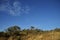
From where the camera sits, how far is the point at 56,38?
17828 mm

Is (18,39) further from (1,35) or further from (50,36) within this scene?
(50,36)

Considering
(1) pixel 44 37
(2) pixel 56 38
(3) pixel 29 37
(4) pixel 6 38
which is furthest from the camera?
(4) pixel 6 38

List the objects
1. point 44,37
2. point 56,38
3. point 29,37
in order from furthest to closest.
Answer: point 29,37 → point 44,37 → point 56,38

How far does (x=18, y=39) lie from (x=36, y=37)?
3192mm

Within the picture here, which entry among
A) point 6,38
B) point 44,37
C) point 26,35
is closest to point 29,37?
point 26,35

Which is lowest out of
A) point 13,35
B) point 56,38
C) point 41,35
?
point 56,38

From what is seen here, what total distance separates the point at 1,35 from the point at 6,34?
3.05ft

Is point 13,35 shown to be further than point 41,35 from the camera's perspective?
Yes

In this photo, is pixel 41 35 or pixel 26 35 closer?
pixel 41 35

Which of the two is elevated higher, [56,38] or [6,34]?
[6,34]

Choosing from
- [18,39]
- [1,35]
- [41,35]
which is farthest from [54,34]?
[1,35]

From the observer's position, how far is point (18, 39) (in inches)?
826

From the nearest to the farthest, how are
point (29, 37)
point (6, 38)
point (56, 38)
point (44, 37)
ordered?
point (56, 38) → point (44, 37) → point (29, 37) → point (6, 38)

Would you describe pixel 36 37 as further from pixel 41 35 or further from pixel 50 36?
pixel 50 36
